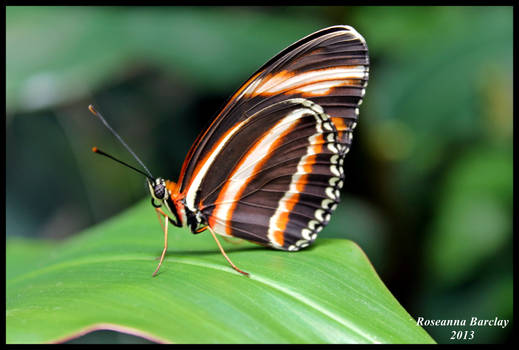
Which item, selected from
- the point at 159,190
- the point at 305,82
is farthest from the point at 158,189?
the point at 305,82

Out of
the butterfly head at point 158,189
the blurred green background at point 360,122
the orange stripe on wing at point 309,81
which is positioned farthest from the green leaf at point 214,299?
the blurred green background at point 360,122

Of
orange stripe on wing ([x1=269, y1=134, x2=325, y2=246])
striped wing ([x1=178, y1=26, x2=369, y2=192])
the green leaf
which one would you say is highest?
striped wing ([x1=178, y1=26, x2=369, y2=192])

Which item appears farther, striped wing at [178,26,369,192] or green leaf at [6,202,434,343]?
striped wing at [178,26,369,192]

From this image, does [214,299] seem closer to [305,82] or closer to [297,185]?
[297,185]

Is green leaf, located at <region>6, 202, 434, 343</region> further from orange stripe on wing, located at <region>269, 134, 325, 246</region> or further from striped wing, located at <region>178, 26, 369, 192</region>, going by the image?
striped wing, located at <region>178, 26, 369, 192</region>

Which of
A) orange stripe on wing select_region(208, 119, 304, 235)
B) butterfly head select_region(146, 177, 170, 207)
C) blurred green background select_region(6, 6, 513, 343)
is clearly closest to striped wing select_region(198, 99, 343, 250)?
orange stripe on wing select_region(208, 119, 304, 235)

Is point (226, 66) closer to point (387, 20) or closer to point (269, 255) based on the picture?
point (387, 20)

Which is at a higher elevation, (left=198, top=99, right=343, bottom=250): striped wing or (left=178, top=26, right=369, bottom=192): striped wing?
(left=178, top=26, right=369, bottom=192): striped wing
